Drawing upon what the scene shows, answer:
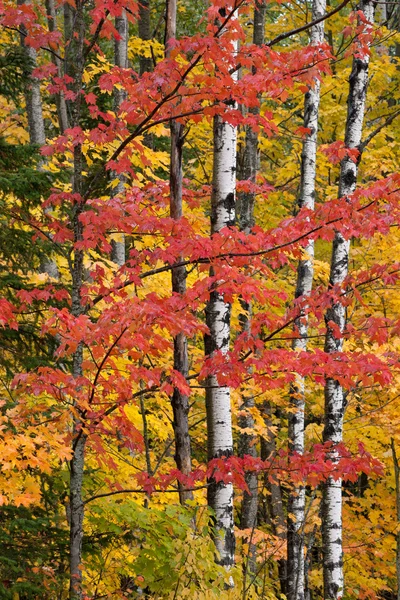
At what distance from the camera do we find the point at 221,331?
20.0 feet

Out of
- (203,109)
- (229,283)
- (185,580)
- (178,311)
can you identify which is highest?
(203,109)

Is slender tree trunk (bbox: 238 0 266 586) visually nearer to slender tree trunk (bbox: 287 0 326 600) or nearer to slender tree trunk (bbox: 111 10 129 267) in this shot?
slender tree trunk (bbox: 287 0 326 600)

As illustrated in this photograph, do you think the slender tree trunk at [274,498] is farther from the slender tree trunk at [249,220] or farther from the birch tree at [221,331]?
the birch tree at [221,331]

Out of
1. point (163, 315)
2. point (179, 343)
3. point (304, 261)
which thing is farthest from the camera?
point (304, 261)

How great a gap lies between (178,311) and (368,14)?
5.54m

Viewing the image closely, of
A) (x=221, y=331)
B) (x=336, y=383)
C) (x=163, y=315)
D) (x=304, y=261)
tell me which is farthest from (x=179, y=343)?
(x=304, y=261)

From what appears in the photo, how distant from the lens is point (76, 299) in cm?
516

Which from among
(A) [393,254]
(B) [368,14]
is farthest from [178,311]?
(A) [393,254]

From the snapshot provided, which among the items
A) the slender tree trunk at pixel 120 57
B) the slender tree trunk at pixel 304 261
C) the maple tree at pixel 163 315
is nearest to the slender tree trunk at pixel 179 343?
the maple tree at pixel 163 315

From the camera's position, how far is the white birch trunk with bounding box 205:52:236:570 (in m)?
6.05

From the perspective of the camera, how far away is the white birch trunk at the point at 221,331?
605cm

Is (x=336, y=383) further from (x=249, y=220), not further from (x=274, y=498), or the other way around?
(x=274, y=498)

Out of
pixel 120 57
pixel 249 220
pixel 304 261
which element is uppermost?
pixel 120 57

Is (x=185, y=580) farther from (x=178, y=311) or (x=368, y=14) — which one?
(x=368, y=14)
